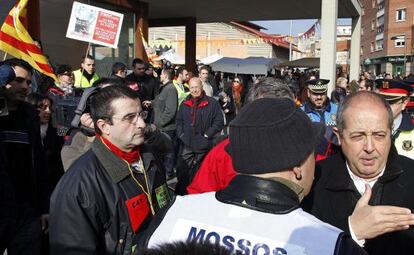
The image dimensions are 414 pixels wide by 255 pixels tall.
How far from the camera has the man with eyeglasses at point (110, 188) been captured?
2.32m

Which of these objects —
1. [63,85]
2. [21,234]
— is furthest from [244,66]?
[21,234]

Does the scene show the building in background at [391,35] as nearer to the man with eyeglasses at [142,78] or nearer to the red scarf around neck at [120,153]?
the man with eyeglasses at [142,78]

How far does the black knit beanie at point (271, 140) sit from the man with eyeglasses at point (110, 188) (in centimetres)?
104

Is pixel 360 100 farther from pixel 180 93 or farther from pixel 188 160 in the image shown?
pixel 180 93

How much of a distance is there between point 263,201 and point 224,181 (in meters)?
1.45

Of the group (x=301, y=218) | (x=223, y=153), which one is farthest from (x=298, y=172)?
(x=223, y=153)

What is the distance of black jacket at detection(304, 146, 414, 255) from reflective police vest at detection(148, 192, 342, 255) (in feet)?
2.79

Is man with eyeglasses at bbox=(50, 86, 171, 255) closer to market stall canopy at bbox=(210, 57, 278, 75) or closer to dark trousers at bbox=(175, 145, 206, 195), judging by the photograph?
dark trousers at bbox=(175, 145, 206, 195)

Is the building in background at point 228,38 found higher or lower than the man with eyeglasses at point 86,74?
higher

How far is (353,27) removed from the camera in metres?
17.7

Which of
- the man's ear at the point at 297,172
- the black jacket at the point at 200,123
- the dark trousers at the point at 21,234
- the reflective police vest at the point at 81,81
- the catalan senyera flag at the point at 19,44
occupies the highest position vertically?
the catalan senyera flag at the point at 19,44

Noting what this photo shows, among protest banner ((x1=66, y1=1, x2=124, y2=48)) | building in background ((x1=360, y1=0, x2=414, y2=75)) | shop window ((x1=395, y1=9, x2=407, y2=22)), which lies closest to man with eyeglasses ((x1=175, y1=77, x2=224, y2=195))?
protest banner ((x1=66, y1=1, x2=124, y2=48))

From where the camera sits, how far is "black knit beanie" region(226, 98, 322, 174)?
60.1 inches

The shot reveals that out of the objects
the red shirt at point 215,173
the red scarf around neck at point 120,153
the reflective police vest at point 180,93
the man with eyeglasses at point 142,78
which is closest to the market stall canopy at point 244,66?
the reflective police vest at point 180,93
